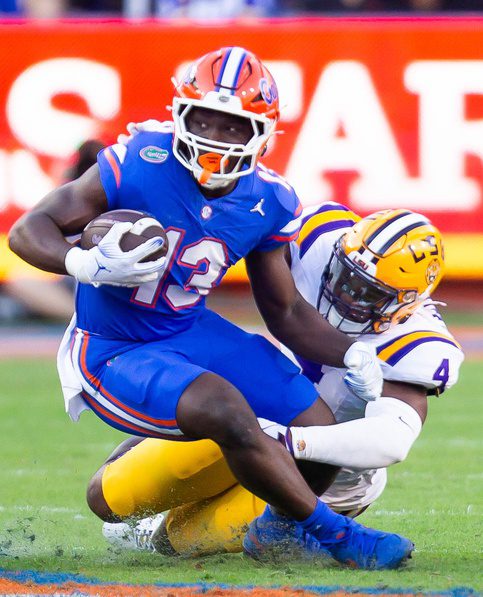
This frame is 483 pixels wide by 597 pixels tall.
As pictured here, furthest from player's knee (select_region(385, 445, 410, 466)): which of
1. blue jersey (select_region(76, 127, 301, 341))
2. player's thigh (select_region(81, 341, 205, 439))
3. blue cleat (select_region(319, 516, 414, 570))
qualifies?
blue jersey (select_region(76, 127, 301, 341))

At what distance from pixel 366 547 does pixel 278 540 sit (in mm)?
303

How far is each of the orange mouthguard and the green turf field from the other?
1.23 metres

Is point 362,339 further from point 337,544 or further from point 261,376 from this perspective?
point 337,544

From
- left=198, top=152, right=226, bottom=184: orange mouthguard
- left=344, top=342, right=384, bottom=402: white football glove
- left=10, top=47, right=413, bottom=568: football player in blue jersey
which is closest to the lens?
left=10, top=47, right=413, bottom=568: football player in blue jersey

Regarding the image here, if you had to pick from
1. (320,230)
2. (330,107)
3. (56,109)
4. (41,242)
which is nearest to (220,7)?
(330,107)

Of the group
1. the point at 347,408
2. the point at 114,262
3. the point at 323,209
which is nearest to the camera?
the point at 114,262

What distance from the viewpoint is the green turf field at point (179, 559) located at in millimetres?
3939

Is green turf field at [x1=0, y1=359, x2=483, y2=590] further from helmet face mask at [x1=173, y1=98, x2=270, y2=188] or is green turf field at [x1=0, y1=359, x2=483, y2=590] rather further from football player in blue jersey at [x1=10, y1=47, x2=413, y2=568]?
helmet face mask at [x1=173, y1=98, x2=270, y2=188]

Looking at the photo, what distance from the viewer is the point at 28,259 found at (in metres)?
4.02

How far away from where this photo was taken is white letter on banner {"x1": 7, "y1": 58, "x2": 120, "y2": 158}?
10.7 metres

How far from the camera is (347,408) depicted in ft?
15.1

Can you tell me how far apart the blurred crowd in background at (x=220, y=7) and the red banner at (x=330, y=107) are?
782mm

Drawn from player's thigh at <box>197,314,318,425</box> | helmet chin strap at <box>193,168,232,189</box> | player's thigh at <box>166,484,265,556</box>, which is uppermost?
helmet chin strap at <box>193,168,232,189</box>

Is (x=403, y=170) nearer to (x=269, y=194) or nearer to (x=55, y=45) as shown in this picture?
(x=55, y=45)
